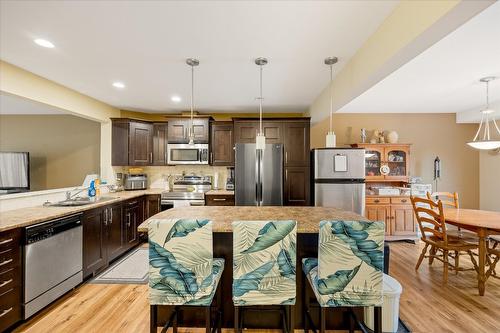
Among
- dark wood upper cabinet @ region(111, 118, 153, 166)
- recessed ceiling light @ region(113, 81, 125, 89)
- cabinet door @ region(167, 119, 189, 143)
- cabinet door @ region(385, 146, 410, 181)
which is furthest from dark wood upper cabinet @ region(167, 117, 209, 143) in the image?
cabinet door @ region(385, 146, 410, 181)

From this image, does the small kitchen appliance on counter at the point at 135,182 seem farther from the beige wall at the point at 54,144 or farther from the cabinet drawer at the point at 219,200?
the cabinet drawer at the point at 219,200

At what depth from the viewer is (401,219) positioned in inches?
178

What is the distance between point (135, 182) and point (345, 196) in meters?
4.03

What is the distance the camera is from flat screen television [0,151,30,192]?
13.6 ft

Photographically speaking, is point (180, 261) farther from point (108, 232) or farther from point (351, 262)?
point (108, 232)

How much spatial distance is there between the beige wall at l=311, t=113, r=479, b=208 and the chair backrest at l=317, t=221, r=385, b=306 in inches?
154

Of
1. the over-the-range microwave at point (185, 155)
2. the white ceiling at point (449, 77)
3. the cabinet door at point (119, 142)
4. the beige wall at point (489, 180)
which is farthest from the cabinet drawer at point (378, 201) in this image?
the cabinet door at point (119, 142)

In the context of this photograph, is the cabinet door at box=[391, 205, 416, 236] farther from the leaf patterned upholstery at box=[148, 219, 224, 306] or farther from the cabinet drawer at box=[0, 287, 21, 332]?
the cabinet drawer at box=[0, 287, 21, 332]

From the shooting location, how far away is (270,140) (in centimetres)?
448

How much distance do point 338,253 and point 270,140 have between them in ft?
10.3

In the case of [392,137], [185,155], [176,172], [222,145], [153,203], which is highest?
[392,137]

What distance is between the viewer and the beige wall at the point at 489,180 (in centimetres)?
468

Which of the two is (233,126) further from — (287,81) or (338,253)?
(338,253)

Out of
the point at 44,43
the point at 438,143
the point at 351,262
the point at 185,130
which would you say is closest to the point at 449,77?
the point at 438,143
